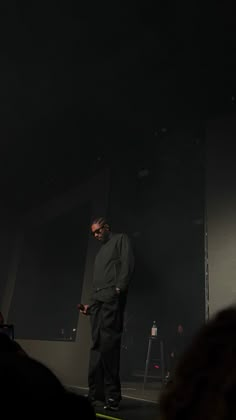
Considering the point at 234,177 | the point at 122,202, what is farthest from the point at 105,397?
the point at 122,202

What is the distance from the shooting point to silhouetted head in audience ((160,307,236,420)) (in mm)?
331

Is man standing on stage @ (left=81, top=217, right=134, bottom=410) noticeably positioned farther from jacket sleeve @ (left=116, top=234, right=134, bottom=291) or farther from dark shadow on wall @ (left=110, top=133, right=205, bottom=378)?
dark shadow on wall @ (left=110, top=133, right=205, bottom=378)

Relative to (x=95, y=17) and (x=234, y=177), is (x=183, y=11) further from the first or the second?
(x=234, y=177)

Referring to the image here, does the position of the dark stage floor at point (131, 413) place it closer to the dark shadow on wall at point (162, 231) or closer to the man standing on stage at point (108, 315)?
the man standing on stage at point (108, 315)

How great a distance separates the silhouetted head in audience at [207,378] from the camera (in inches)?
13.0

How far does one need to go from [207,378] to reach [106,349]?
225 cm

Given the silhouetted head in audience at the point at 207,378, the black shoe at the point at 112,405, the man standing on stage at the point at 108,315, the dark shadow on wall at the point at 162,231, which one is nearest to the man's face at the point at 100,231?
the man standing on stage at the point at 108,315

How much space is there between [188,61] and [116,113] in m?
0.92

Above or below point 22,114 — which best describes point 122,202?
below

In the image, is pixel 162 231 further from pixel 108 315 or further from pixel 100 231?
pixel 108 315

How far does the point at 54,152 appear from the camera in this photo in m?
4.47

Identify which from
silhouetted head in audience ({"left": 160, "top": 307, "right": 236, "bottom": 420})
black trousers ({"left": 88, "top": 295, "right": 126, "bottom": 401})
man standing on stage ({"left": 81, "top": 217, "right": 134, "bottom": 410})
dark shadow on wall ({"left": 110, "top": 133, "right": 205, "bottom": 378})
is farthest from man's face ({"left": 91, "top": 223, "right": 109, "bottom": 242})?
silhouetted head in audience ({"left": 160, "top": 307, "right": 236, "bottom": 420})

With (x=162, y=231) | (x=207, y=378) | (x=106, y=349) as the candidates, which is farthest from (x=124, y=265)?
(x=162, y=231)

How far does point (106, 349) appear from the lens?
8.08 ft
